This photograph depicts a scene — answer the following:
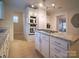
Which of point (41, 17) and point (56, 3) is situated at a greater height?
point (56, 3)

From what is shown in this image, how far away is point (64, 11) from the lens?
1144 millimetres

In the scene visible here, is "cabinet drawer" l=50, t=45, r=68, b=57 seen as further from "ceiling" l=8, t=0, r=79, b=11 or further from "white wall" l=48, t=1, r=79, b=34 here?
"ceiling" l=8, t=0, r=79, b=11

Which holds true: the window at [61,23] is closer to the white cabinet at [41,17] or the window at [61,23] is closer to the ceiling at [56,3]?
the ceiling at [56,3]

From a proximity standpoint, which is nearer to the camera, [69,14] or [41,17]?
→ [69,14]

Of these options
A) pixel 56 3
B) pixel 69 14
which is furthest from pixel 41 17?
pixel 69 14

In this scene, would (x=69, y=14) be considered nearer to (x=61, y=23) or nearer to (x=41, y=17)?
(x=61, y=23)

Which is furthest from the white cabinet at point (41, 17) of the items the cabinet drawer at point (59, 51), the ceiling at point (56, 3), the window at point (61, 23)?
the cabinet drawer at point (59, 51)

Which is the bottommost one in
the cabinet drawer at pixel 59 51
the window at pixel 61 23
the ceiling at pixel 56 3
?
the cabinet drawer at pixel 59 51

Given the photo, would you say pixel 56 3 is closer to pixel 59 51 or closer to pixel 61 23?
pixel 61 23

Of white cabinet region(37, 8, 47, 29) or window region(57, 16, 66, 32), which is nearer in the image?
window region(57, 16, 66, 32)

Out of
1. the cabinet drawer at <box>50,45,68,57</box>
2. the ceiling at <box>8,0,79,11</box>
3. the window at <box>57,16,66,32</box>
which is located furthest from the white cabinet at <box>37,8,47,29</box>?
the cabinet drawer at <box>50,45,68,57</box>

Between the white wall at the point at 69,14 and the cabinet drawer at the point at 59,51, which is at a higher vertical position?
the white wall at the point at 69,14

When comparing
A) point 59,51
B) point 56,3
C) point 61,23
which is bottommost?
point 59,51

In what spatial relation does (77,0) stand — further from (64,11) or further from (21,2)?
(21,2)
